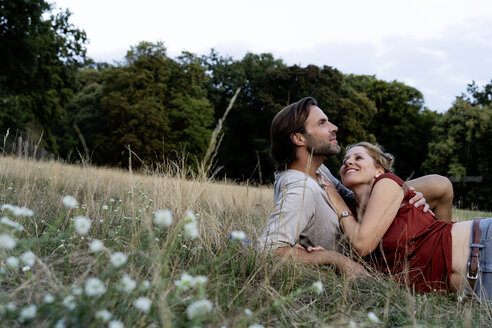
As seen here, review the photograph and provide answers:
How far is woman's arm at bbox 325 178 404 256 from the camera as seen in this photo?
308 cm

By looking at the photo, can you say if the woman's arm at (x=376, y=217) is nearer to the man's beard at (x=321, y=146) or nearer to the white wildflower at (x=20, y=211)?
the man's beard at (x=321, y=146)

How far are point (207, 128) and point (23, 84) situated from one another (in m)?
15.1

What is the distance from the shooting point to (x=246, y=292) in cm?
226

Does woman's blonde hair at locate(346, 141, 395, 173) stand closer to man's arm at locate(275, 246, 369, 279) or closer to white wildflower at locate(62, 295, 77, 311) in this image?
man's arm at locate(275, 246, 369, 279)

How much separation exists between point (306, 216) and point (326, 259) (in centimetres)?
41

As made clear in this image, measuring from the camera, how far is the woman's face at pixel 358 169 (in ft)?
12.0

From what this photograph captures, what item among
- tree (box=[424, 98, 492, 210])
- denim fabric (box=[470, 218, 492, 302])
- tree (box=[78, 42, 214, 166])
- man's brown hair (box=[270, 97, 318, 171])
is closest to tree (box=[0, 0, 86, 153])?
tree (box=[78, 42, 214, 166])

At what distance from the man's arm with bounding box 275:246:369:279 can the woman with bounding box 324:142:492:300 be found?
7.7 inches

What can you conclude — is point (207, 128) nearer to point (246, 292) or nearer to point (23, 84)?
point (23, 84)

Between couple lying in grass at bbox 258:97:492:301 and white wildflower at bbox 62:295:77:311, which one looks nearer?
white wildflower at bbox 62:295:77:311

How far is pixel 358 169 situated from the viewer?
12.1 ft

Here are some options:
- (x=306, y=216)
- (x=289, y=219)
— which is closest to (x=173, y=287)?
(x=289, y=219)

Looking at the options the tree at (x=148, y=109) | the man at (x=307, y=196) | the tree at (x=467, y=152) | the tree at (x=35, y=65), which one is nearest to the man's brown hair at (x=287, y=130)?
the man at (x=307, y=196)

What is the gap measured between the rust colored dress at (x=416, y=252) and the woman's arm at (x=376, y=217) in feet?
0.27
